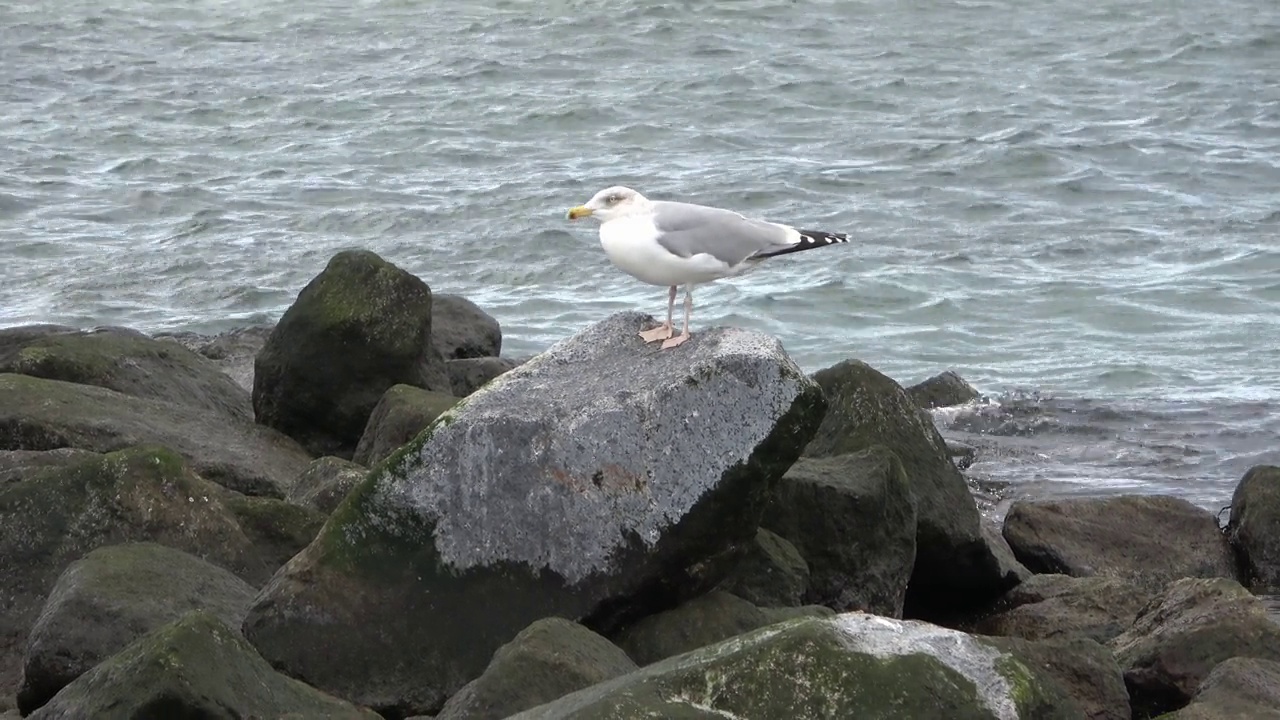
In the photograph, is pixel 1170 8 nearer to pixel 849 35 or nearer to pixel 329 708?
pixel 849 35

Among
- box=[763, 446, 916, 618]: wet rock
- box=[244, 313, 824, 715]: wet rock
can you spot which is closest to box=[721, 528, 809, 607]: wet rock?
box=[763, 446, 916, 618]: wet rock

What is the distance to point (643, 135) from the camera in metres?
21.2

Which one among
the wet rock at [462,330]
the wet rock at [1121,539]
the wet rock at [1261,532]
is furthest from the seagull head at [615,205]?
the wet rock at [462,330]

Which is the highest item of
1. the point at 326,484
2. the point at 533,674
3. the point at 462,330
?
the point at 533,674

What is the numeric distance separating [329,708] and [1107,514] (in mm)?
4743

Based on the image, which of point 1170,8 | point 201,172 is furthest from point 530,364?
point 1170,8

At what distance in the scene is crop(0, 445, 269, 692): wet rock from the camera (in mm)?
6324

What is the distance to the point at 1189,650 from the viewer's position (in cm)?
617

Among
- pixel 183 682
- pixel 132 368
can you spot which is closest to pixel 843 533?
pixel 183 682

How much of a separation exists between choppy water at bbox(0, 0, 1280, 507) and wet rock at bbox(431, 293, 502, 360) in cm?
251

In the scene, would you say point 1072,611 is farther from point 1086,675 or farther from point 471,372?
point 471,372

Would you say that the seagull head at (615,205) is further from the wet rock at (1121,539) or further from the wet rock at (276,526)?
the wet rock at (1121,539)

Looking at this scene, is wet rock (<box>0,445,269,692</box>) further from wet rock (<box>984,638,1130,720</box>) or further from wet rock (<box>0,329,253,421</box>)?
wet rock (<box>984,638,1130,720</box>)

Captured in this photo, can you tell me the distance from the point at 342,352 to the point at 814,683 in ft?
16.7
